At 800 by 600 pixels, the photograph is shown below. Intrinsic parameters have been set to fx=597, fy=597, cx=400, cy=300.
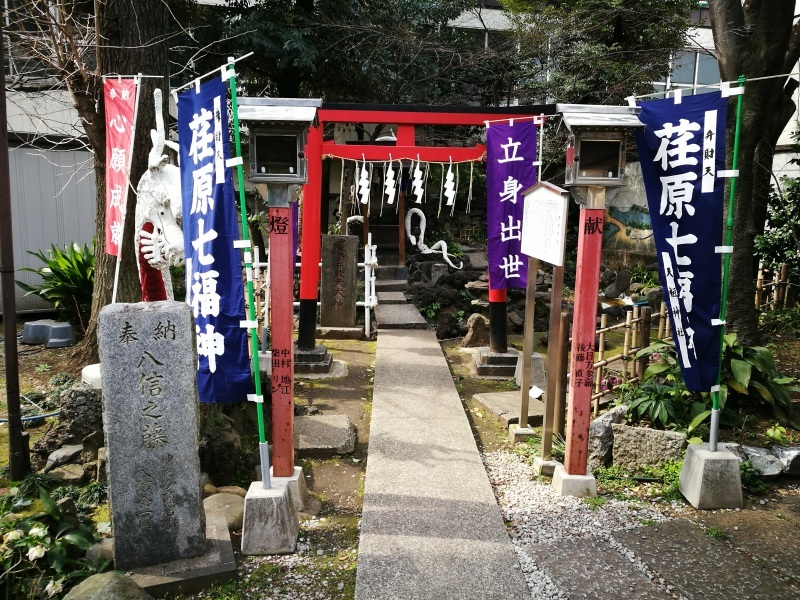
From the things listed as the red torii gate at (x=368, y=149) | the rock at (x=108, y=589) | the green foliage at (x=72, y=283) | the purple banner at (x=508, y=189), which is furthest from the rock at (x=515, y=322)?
the rock at (x=108, y=589)

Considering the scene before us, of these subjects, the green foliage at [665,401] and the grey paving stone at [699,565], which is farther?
the green foliage at [665,401]

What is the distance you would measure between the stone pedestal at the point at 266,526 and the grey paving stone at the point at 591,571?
1.84m

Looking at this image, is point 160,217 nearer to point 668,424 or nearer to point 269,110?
point 269,110

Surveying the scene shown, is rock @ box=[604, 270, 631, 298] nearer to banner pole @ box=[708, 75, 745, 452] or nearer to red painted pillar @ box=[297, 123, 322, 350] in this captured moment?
red painted pillar @ box=[297, 123, 322, 350]

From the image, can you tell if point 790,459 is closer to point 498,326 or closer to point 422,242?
point 498,326

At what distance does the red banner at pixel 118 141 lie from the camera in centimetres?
585

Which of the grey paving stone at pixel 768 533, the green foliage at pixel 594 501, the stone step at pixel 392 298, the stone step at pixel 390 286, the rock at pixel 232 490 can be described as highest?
the stone step at pixel 390 286

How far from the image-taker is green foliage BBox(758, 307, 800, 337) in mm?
10159

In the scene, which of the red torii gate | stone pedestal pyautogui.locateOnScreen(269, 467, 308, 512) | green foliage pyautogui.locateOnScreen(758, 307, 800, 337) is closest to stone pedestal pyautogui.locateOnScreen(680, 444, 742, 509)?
stone pedestal pyautogui.locateOnScreen(269, 467, 308, 512)

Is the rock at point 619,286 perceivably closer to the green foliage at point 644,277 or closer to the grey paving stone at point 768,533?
the green foliage at point 644,277

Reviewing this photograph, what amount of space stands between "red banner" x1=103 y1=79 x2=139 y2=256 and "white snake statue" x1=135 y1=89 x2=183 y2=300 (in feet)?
1.68

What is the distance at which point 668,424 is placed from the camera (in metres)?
5.98

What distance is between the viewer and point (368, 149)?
10188 mm

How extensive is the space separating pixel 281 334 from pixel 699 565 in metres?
3.58
